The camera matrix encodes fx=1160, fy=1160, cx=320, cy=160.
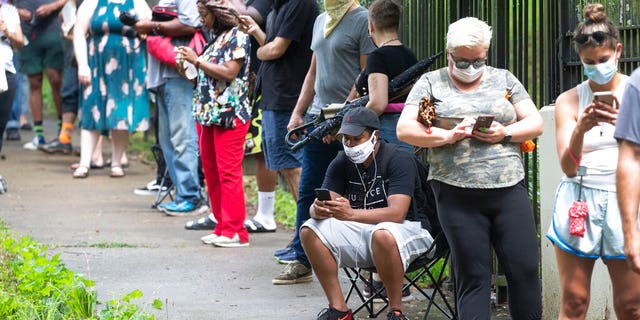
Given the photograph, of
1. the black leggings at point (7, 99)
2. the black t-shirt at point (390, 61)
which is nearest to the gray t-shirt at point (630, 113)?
the black t-shirt at point (390, 61)

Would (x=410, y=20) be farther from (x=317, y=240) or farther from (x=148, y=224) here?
(x=148, y=224)

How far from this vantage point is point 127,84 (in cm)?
1205

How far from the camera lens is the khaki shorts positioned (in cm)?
629

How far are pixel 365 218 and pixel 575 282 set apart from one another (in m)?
1.61

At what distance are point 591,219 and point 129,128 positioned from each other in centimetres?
785

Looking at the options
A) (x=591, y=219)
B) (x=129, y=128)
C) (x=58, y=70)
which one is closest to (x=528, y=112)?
(x=591, y=219)

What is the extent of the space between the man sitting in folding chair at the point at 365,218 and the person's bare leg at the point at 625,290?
153 cm

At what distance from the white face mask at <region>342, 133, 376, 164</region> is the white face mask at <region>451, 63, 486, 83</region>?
0.93 metres

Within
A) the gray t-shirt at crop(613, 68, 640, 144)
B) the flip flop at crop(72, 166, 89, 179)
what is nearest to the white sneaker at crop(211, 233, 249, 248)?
the flip flop at crop(72, 166, 89, 179)

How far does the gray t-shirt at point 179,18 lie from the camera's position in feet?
32.2

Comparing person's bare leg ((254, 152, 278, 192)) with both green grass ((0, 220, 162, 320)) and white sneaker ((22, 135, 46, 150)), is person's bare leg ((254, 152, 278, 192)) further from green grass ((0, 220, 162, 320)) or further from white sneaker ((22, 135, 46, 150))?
white sneaker ((22, 135, 46, 150))

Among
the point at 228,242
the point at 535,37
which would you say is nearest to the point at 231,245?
the point at 228,242

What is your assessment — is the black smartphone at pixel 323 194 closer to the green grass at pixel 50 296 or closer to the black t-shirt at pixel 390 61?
the black t-shirt at pixel 390 61

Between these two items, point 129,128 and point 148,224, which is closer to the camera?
point 148,224
